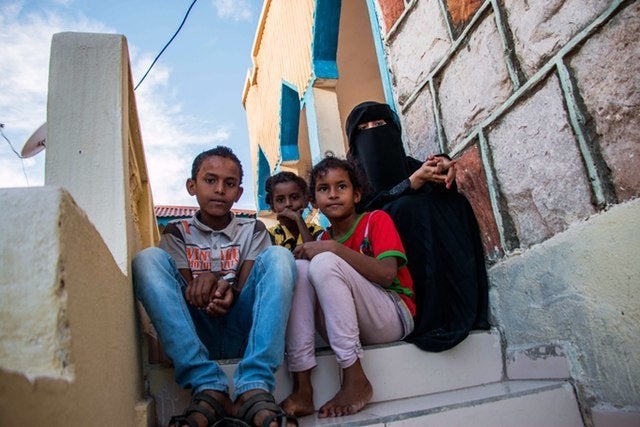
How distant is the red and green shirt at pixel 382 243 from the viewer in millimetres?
1835

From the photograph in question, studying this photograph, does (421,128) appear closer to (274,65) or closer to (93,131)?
(93,131)

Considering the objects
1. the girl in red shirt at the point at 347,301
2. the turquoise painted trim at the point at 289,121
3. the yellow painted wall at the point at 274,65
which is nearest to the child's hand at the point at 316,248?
the girl in red shirt at the point at 347,301

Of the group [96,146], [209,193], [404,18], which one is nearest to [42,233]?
[96,146]

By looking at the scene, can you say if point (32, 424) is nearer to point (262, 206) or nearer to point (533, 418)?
point (533, 418)

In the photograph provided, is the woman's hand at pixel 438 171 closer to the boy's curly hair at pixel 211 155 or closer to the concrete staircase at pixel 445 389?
the concrete staircase at pixel 445 389

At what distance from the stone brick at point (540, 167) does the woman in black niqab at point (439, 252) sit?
0.25 meters

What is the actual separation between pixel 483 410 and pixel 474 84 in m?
1.49

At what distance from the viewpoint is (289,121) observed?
601 cm

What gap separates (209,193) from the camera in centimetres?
206

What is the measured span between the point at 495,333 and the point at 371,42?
465 centimetres

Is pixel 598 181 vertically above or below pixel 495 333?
above

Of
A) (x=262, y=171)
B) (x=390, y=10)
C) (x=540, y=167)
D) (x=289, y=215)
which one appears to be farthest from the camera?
(x=262, y=171)

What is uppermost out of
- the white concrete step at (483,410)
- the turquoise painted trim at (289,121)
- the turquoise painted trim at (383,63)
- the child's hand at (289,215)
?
the turquoise painted trim at (289,121)

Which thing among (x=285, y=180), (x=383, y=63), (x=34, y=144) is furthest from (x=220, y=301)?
(x=34, y=144)
